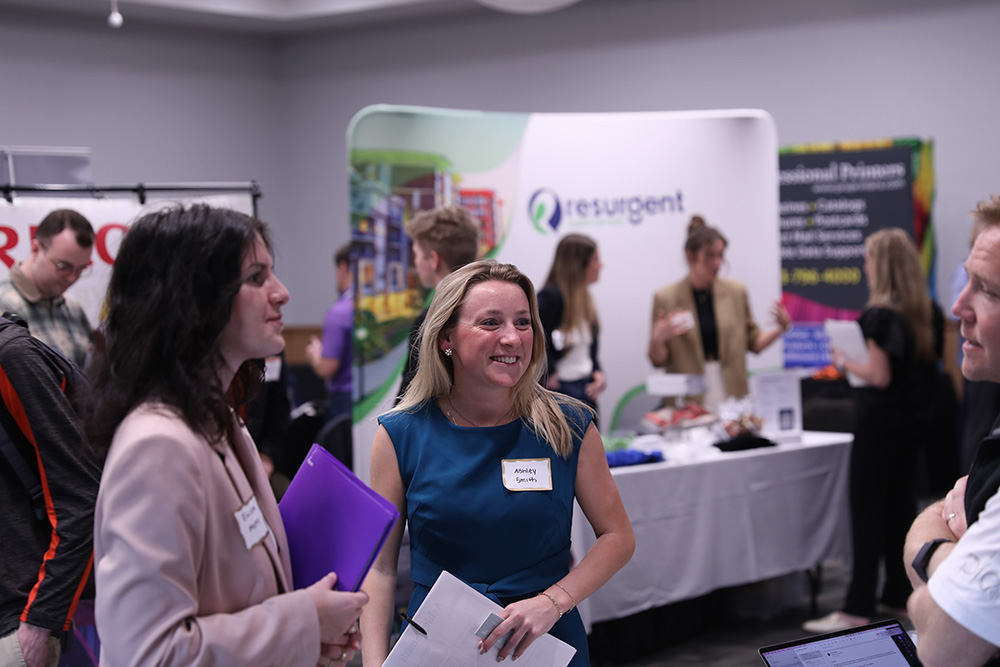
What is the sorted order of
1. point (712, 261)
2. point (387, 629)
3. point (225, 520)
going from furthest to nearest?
point (712, 261), point (387, 629), point (225, 520)

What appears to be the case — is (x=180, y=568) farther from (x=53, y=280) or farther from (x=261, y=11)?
(x=261, y=11)

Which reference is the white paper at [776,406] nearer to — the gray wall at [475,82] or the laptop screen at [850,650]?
the laptop screen at [850,650]

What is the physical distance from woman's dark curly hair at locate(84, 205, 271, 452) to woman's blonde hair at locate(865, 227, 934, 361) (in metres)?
3.56

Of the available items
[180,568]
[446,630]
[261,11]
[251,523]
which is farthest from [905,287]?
[261,11]

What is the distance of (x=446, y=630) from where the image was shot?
1.51m

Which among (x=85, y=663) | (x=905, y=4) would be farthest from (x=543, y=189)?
(x=905, y=4)

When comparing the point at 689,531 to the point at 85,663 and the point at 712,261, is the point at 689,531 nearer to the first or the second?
the point at 712,261

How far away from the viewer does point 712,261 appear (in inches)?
189

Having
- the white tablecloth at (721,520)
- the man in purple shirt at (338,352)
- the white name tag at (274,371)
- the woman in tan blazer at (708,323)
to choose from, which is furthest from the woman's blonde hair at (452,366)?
the man in purple shirt at (338,352)

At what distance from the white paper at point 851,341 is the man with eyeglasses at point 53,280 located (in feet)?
10.1

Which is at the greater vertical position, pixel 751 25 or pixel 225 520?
pixel 751 25

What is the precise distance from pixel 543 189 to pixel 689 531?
2010 millimetres

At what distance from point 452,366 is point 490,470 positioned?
25 centimetres

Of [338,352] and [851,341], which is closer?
[851,341]
